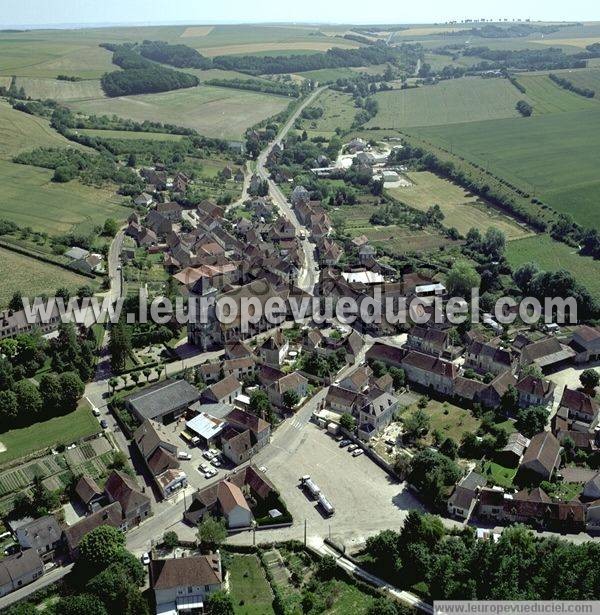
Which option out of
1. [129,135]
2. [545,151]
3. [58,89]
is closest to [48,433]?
[129,135]

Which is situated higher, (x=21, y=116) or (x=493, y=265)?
(x=21, y=116)

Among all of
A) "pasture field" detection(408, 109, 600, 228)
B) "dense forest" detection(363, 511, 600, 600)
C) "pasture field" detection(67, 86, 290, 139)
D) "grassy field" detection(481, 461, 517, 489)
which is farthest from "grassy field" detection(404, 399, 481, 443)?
"pasture field" detection(67, 86, 290, 139)

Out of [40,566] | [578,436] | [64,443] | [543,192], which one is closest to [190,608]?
[40,566]

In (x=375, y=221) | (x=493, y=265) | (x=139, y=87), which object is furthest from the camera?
(x=139, y=87)

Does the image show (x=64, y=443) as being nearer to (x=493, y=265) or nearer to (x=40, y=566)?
(x=40, y=566)

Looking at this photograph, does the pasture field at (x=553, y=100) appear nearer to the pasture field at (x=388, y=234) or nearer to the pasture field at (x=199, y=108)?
the pasture field at (x=199, y=108)

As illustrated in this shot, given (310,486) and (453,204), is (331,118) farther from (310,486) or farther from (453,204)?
(310,486)

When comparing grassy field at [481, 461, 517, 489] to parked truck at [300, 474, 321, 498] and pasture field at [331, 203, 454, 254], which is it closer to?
parked truck at [300, 474, 321, 498]
